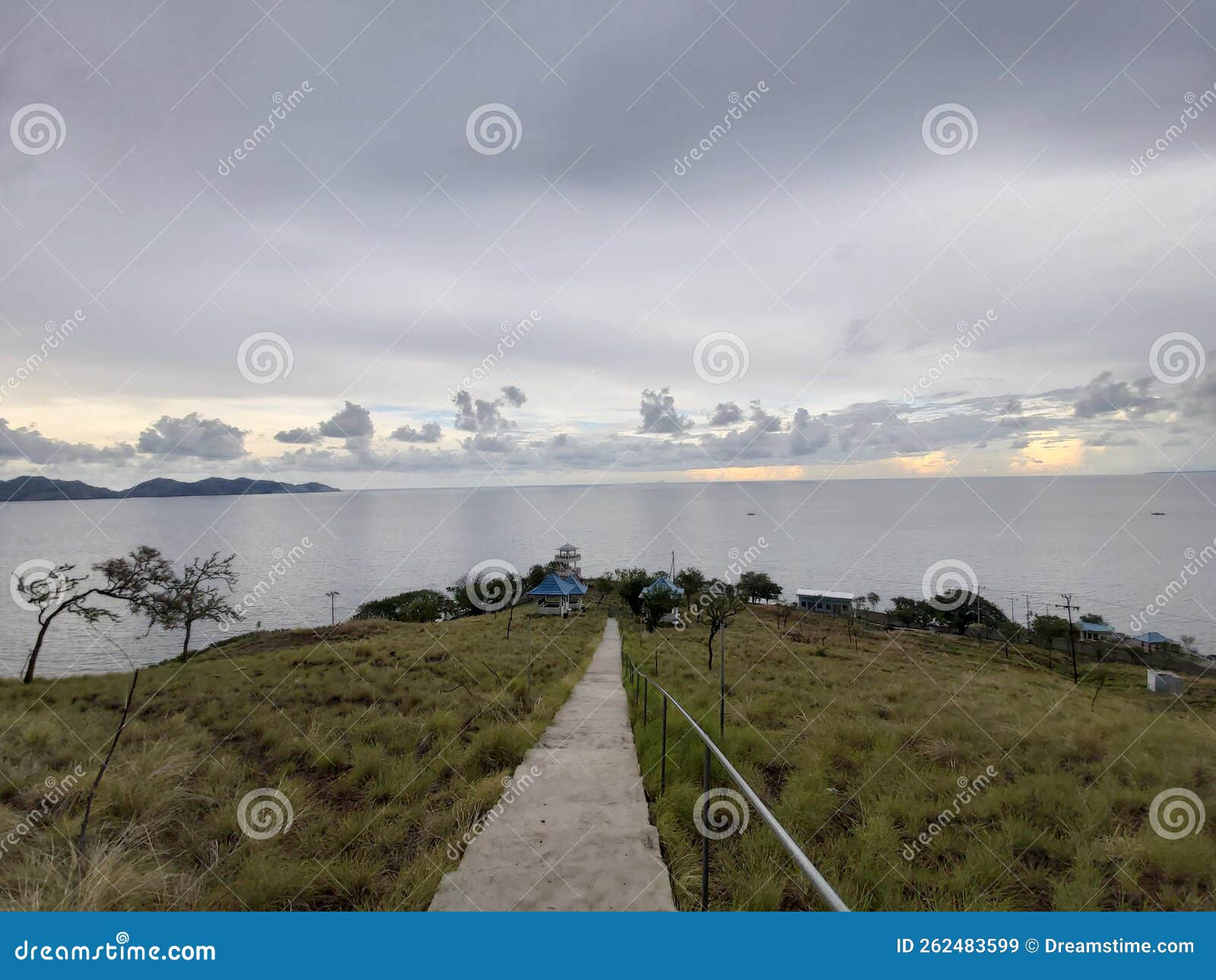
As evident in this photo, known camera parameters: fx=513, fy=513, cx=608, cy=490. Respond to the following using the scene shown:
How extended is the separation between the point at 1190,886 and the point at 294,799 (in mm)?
9087

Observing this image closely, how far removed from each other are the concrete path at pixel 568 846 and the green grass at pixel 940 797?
307 millimetres

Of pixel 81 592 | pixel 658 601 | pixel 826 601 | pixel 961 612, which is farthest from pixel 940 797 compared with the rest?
pixel 826 601

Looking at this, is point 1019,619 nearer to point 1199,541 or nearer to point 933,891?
point 933,891

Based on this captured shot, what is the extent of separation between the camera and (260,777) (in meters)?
7.04

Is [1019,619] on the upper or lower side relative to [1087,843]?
lower

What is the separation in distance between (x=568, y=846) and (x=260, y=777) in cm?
493

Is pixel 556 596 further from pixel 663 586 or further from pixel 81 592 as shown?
pixel 81 592

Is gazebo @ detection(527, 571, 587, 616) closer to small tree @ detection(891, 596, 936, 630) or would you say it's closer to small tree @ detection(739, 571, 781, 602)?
small tree @ detection(739, 571, 781, 602)

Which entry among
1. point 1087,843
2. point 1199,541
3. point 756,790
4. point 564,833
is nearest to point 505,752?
point 564,833

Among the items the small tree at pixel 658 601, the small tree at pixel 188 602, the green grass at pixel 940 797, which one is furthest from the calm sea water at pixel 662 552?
the green grass at pixel 940 797

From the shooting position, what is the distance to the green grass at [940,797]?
454 centimetres

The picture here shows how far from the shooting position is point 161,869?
14.3 feet

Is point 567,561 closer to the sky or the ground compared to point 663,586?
closer to the ground

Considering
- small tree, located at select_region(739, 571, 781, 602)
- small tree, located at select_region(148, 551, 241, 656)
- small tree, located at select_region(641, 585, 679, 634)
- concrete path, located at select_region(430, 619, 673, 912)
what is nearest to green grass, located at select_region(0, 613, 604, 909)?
concrete path, located at select_region(430, 619, 673, 912)
